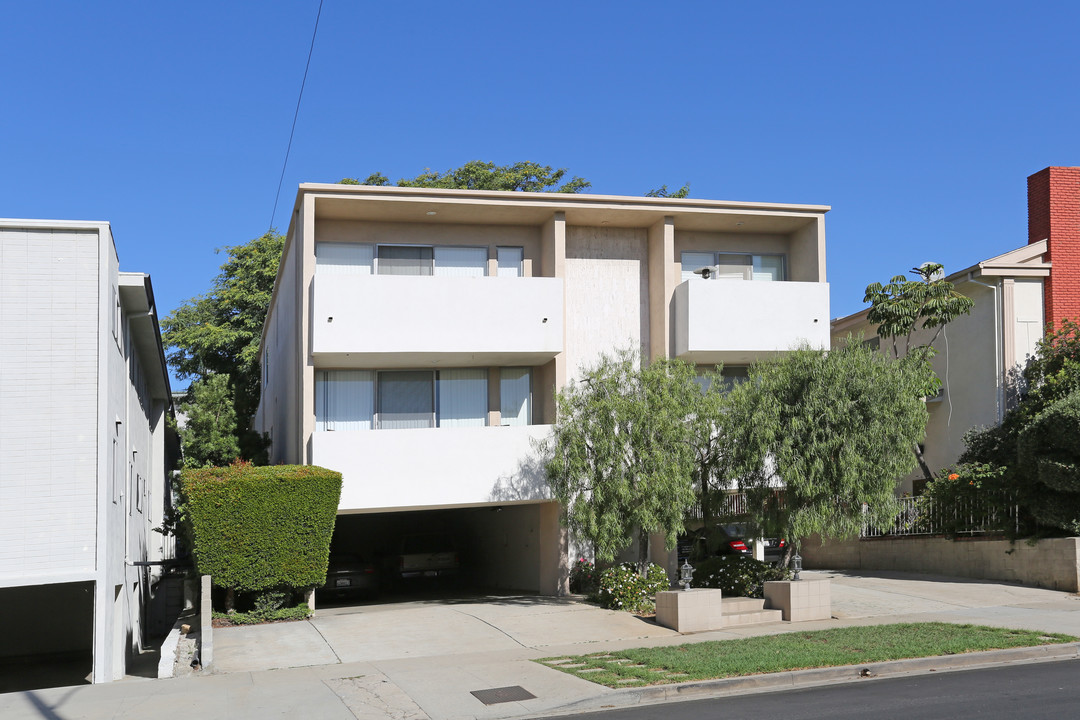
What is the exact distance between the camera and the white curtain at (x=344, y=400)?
20.5 metres

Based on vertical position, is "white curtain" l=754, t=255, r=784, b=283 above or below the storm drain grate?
above

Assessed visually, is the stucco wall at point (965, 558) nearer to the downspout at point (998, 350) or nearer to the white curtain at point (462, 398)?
the downspout at point (998, 350)

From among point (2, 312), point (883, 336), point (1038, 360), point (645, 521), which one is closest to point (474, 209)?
point (645, 521)

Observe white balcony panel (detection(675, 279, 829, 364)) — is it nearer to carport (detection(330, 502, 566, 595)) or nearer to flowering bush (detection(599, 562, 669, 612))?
carport (detection(330, 502, 566, 595))

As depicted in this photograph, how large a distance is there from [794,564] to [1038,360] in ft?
37.1

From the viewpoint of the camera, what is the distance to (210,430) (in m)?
23.2

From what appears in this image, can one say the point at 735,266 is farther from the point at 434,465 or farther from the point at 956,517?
the point at 434,465

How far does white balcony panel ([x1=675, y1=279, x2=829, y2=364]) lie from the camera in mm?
20797

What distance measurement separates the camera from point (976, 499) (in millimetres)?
19969

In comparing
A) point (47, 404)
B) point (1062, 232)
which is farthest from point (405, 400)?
point (1062, 232)

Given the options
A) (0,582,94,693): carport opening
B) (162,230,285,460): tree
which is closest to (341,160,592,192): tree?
(162,230,285,460): tree

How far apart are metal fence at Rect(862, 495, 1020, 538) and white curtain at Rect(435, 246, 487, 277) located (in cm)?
942

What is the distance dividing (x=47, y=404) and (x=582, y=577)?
10.4 metres

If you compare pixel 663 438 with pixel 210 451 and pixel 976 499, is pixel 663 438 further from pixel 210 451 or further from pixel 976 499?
pixel 210 451
